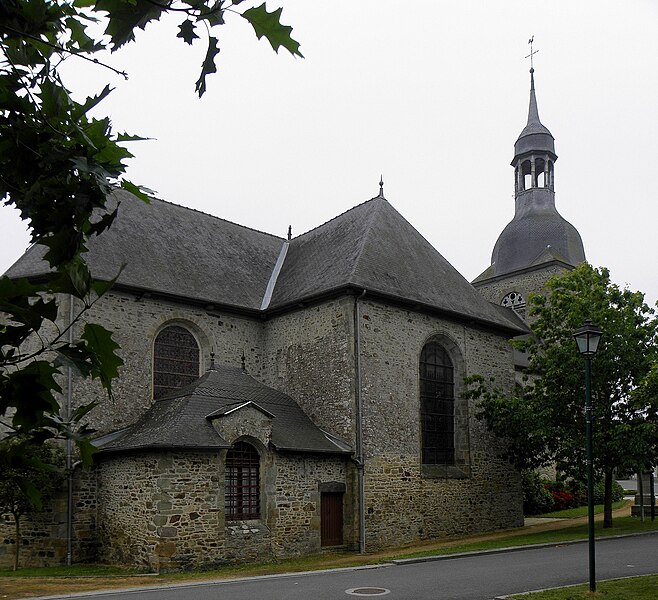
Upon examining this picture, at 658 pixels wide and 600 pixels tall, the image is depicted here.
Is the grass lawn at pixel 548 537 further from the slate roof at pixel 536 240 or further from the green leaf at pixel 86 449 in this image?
the slate roof at pixel 536 240

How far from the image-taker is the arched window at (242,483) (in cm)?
1700

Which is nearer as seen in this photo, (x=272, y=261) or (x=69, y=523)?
(x=69, y=523)

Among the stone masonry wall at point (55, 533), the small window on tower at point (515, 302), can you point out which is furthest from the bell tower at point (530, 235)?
the stone masonry wall at point (55, 533)

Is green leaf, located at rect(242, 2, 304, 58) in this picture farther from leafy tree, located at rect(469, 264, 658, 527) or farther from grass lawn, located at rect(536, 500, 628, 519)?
grass lawn, located at rect(536, 500, 628, 519)

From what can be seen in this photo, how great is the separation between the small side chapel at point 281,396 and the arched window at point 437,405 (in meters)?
0.06

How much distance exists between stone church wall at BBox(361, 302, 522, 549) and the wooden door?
2.37 ft

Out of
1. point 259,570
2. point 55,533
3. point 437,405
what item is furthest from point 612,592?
point 55,533

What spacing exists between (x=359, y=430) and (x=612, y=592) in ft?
31.2

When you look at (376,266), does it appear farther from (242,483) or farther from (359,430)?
(242,483)

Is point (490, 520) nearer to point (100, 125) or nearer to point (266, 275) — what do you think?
point (266, 275)

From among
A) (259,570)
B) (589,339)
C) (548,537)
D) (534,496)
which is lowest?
(534,496)

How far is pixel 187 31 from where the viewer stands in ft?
6.95

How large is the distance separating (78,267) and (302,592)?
10963 mm

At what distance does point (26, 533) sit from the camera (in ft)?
56.9
